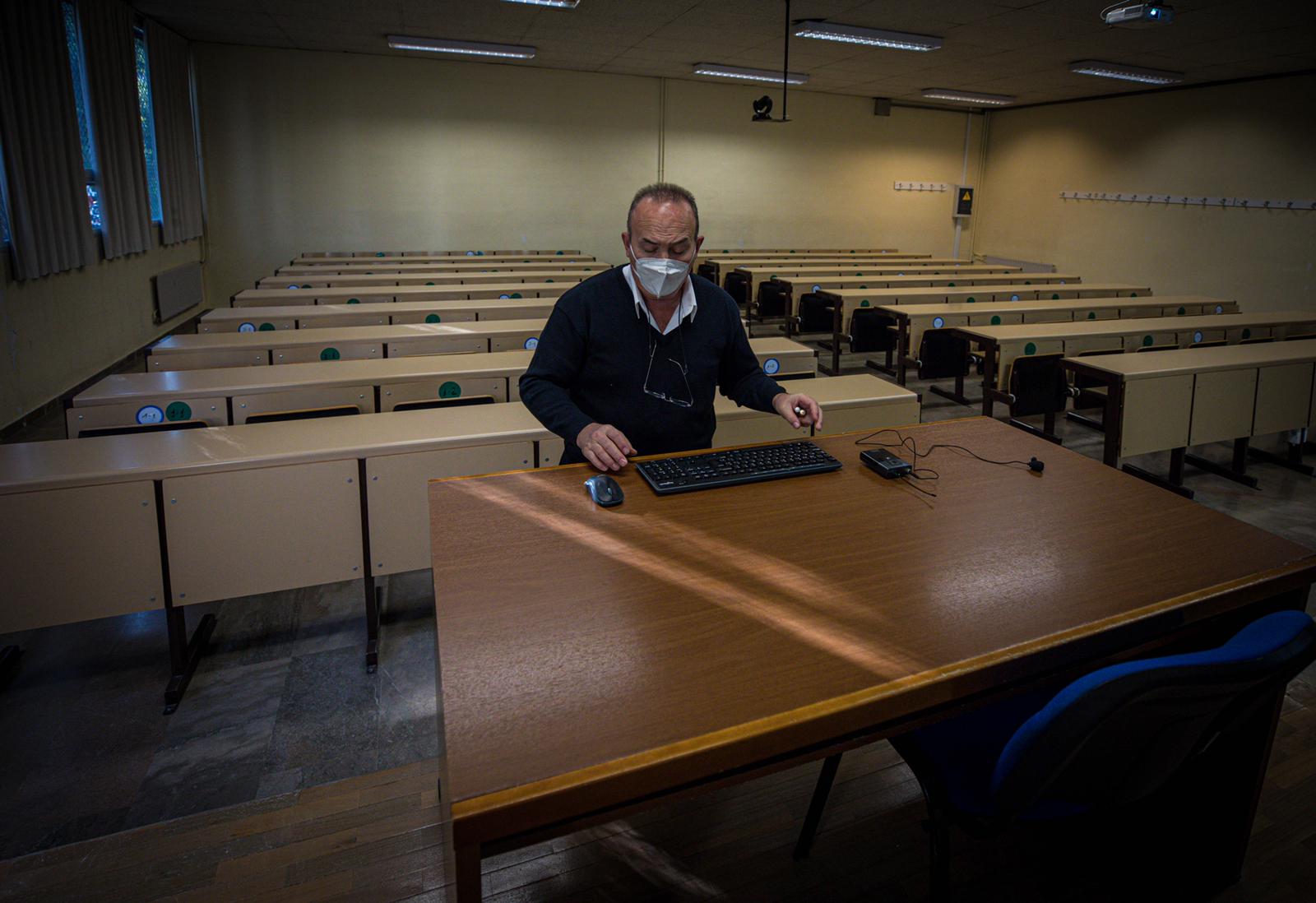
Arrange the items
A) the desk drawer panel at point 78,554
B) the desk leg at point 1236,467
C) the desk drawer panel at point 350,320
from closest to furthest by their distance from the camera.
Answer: the desk drawer panel at point 78,554, the desk leg at point 1236,467, the desk drawer panel at point 350,320

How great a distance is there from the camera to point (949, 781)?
1.23 m

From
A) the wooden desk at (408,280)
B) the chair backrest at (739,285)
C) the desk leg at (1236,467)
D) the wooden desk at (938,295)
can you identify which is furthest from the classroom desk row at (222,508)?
the chair backrest at (739,285)

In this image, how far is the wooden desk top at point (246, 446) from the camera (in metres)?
2.03

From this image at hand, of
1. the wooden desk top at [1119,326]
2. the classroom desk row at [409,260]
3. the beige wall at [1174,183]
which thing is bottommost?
the wooden desk top at [1119,326]

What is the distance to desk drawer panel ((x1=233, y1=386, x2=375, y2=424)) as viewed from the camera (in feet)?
9.53

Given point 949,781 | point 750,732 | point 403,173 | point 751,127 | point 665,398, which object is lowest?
point 949,781

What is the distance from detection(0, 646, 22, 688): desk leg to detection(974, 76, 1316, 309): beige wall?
11.4m

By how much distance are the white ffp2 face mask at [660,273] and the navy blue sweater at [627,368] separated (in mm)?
80

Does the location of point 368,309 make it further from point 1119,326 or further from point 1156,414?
point 1119,326

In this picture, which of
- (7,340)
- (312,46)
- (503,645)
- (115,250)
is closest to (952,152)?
(312,46)

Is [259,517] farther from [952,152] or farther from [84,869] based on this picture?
[952,152]

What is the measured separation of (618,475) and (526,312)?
3.66 metres

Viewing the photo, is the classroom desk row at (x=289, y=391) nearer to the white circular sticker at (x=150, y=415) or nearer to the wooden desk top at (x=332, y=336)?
the white circular sticker at (x=150, y=415)

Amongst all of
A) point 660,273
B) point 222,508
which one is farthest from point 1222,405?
point 222,508
